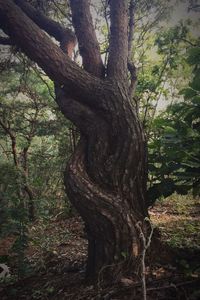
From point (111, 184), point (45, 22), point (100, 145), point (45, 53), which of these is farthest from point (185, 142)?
point (45, 22)

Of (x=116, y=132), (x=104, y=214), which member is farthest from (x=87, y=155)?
(x=104, y=214)

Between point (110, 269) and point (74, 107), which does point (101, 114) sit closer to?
point (74, 107)

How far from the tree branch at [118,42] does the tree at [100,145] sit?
17mm

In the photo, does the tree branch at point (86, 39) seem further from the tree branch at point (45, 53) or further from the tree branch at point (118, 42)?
the tree branch at point (45, 53)

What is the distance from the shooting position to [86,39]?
4.65 metres

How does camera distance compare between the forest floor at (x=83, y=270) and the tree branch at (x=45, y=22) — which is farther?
the tree branch at (x=45, y=22)

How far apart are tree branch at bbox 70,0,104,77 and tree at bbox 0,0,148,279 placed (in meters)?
0.02

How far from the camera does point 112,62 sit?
178 inches

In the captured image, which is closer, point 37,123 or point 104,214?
point 104,214

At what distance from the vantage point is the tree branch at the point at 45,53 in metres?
4.01

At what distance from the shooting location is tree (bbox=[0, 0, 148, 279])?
136 inches

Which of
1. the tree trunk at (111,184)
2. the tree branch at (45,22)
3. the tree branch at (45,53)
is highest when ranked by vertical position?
the tree branch at (45,22)

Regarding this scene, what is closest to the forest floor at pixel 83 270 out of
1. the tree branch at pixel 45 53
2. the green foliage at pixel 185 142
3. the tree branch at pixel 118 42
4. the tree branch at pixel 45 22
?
the green foliage at pixel 185 142

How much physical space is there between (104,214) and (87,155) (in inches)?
34.3
